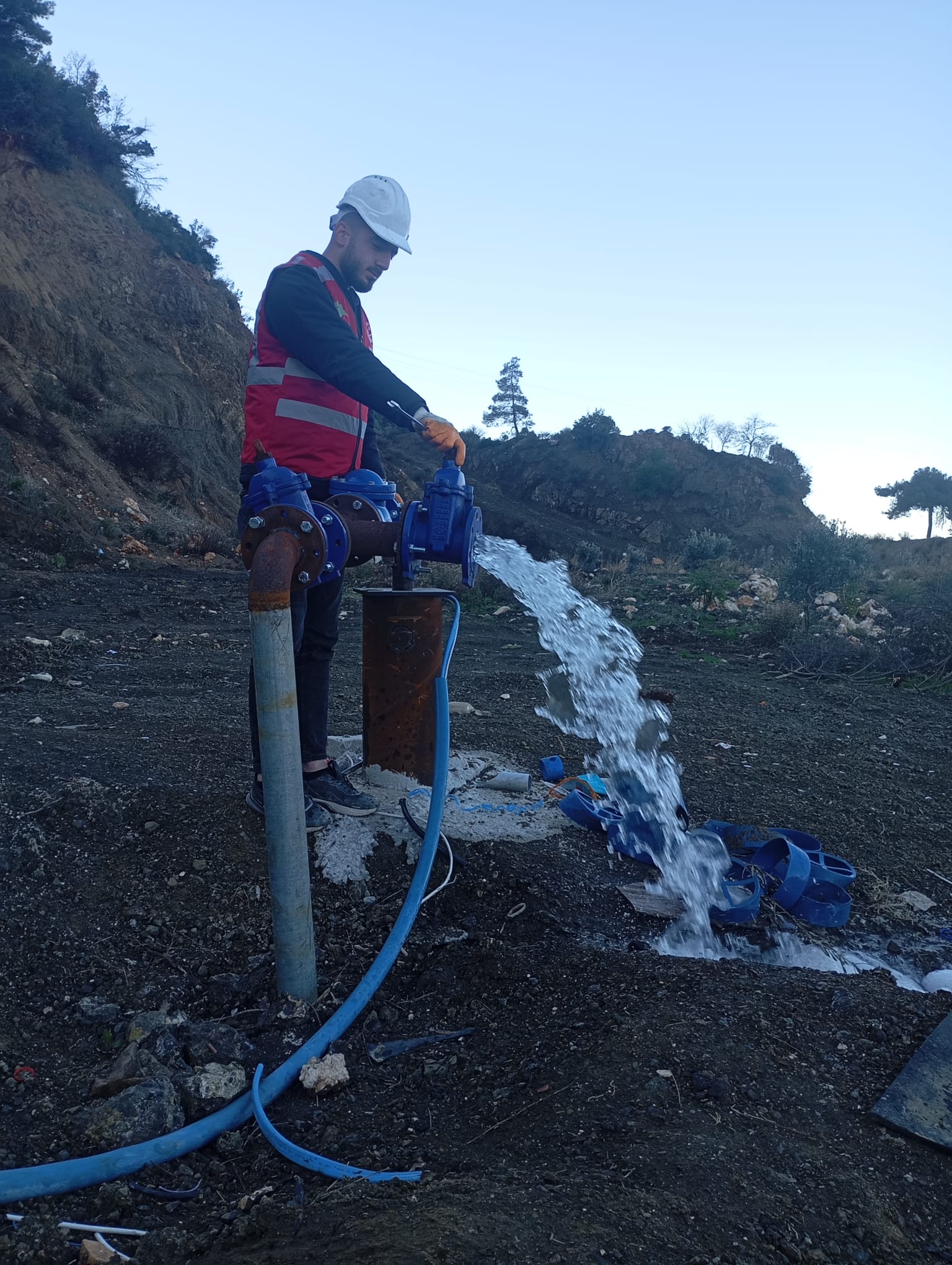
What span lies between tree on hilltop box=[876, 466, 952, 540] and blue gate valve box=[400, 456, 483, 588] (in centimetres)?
3956

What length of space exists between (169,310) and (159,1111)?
18335mm

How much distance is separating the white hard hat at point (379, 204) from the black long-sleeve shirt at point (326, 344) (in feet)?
0.92

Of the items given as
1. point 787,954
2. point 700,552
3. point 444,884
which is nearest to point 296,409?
point 444,884

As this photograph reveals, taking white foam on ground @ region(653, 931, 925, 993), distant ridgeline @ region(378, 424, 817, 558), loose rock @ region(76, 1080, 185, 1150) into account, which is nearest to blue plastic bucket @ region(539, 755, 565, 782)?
white foam on ground @ region(653, 931, 925, 993)

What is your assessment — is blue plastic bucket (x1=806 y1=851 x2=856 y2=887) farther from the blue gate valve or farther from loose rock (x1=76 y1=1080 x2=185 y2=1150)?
loose rock (x1=76 y1=1080 x2=185 y2=1150)

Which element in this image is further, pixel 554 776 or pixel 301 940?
pixel 554 776

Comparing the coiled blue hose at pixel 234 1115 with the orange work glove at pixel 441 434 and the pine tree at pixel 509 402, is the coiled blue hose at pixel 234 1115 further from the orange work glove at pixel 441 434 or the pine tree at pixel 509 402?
the pine tree at pixel 509 402

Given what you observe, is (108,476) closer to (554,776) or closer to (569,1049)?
(554,776)

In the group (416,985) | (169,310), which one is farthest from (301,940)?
(169,310)

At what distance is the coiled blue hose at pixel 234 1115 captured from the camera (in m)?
1.37

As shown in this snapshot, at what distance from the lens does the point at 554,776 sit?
11.3 feet

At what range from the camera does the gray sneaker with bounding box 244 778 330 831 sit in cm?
258

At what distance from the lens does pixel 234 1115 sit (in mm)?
1568

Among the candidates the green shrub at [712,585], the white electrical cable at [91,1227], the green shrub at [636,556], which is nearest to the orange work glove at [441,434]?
the white electrical cable at [91,1227]
